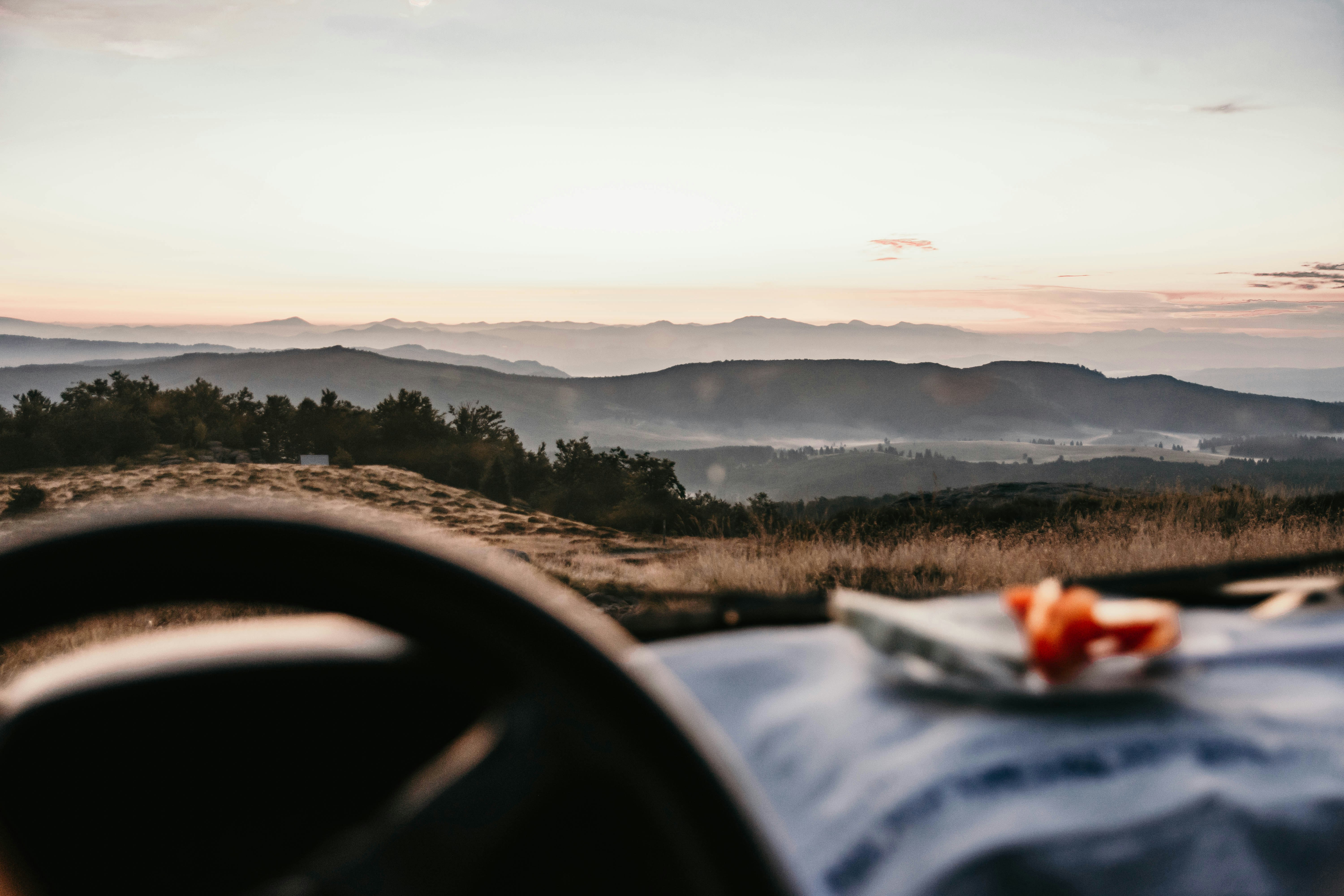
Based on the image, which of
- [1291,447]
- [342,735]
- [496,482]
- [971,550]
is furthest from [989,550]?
[1291,447]

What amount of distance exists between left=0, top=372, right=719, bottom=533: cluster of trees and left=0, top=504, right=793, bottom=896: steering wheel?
43873 mm

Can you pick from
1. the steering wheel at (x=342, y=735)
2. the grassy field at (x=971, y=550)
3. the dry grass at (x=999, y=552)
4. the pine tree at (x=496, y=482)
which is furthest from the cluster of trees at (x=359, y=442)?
the steering wheel at (x=342, y=735)

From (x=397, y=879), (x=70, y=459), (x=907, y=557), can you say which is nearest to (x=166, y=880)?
(x=397, y=879)

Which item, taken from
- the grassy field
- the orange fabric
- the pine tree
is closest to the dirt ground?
the grassy field

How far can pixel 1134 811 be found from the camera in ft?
3.11

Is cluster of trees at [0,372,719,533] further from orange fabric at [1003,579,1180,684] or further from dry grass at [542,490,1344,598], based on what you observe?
orange fabric at [1003,579,1180,684]

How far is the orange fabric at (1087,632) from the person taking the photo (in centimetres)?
109

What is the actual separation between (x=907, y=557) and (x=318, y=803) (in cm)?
1110

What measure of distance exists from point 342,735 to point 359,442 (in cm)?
7003

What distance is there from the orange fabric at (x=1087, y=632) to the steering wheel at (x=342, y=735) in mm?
703

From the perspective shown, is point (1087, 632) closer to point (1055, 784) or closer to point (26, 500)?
point (1055, 784)

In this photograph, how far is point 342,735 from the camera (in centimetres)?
60

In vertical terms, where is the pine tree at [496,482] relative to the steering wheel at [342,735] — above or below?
below

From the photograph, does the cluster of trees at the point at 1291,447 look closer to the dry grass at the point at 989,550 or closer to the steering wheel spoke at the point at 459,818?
the dry grass at the point at 989,550
